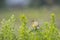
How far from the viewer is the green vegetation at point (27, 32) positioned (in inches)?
94.0

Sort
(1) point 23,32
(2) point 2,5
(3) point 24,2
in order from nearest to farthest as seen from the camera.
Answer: (1) point 23,32 < (2) point 2,5 < (3) point 24,2

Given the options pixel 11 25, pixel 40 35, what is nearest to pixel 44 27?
pixel 40 35

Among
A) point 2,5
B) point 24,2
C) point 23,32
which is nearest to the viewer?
point 23,32

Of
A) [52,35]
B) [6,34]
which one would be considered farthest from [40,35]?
[6,34]

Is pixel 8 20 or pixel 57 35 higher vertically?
pixel 8 20

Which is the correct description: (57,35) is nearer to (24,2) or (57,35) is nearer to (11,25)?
(11,25)

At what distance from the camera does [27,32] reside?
2406 millimetres

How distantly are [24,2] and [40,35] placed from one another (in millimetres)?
21464

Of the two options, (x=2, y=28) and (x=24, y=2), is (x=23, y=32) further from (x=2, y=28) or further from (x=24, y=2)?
(x=24, y=2)

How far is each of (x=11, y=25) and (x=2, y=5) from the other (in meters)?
20.0

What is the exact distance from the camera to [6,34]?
2436 millimetres

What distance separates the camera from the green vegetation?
7.84 ft

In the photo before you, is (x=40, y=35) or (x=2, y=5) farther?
(x=2, y=5)

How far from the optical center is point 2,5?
22.3 m
